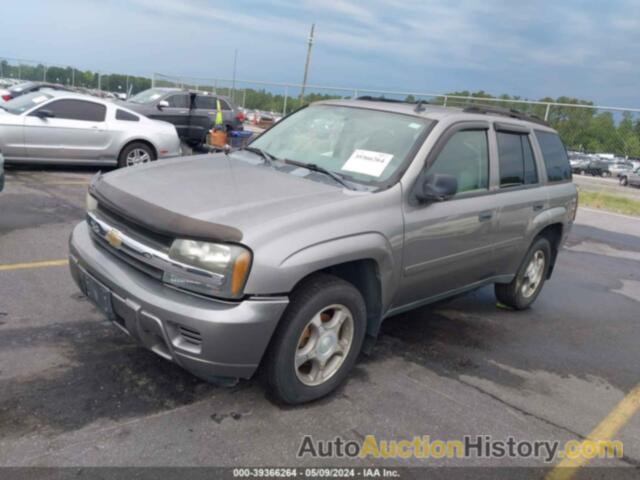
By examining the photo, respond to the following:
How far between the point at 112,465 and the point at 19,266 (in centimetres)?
316

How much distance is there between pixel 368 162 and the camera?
3.86 meters

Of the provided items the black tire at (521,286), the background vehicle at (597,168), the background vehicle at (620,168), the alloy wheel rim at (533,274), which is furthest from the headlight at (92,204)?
the background vehicle at (620,168)

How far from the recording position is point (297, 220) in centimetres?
305

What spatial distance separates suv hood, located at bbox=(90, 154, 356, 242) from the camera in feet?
Result: 9.58

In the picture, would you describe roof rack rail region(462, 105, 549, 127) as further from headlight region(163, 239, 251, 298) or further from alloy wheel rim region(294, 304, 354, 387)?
headlight region(163, 239, 251, 298)

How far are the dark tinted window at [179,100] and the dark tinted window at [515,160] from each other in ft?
42.9

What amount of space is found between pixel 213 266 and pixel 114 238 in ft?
2.54

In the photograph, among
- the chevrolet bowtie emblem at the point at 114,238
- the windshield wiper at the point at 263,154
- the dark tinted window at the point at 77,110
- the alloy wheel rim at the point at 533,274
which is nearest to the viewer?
the chevrolet bowtie emblem at the point at 114,238

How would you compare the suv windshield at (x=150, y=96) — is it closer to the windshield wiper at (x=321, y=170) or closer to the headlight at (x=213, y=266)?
the windshield wiper at (x=321, y=170)

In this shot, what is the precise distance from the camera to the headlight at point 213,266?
110 inches

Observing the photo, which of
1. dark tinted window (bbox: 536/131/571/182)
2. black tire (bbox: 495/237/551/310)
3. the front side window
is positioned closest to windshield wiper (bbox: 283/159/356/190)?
the front side window

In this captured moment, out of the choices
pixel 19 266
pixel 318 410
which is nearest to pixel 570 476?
pixel 318 410

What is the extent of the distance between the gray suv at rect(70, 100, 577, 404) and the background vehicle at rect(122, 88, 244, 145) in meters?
12.0

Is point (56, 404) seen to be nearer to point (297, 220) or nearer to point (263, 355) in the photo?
point (263, 355)
